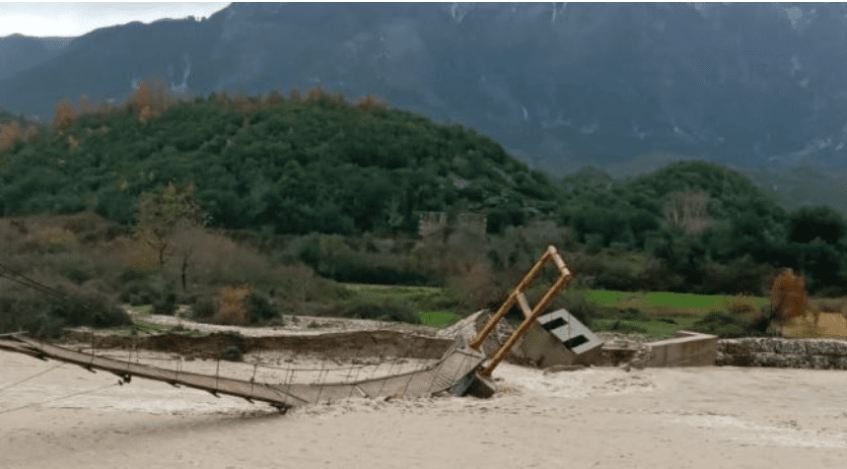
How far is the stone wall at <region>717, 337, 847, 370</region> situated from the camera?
111 ft

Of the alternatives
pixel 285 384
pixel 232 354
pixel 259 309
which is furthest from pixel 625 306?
pixel 285 384

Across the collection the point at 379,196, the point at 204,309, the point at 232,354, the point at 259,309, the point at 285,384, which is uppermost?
the point at 379,196

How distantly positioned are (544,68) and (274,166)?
11218 cm

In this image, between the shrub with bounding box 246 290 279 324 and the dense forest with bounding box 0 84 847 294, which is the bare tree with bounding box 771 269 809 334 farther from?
the shrub with bounding box 246 290 279 324

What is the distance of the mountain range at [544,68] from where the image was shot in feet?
508

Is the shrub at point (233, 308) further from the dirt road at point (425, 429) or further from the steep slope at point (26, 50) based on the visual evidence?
the steep slope at point (26, 50)

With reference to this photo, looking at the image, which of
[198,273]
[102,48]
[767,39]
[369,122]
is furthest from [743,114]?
[198,273]

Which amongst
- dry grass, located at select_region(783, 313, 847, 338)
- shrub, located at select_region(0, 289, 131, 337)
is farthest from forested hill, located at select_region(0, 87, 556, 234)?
shrub, located at select_region(0, 289, 131, 337)

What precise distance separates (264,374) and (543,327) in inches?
266

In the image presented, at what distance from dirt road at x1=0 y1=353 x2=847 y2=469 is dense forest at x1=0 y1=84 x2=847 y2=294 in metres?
Result: 21.9

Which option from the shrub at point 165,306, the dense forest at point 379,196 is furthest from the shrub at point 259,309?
the dense forest at point 379,196

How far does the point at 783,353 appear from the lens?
34219 millimetres

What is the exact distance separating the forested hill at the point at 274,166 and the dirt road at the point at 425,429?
36823 millimetres

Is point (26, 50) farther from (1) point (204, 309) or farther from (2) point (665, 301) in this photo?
(1) point (204, 309)
